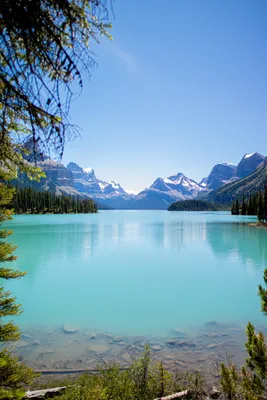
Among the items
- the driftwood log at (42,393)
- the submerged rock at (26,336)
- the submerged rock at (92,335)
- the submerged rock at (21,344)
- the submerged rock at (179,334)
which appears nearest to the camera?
the driftwood log at (42,393)

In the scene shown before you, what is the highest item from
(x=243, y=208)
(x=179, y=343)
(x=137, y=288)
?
(x=243, y=208)

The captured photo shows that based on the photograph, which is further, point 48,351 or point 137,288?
point 137,288

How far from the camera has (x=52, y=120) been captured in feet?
13.1

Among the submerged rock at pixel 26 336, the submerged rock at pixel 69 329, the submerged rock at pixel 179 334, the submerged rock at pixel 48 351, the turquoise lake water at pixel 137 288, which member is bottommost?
the turquoise lake water at pixel 137 288

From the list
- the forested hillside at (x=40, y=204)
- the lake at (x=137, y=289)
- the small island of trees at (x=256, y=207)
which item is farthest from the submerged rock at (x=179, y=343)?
the forested hillside at (x=40, y=204)

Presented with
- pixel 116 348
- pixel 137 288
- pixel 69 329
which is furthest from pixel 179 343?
pixel 137 288

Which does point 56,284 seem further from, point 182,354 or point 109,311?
point 182,354

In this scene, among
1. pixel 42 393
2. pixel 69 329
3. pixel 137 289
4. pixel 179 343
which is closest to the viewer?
pixel 42 393

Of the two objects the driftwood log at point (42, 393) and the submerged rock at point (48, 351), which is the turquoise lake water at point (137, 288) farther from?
the driftwood log at point (42, 393)

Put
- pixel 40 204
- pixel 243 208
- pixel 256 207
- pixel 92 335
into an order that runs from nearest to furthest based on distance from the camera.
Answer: pixel 92 335 → pixel 256 207 → pixel 243 208 → pixel 40 204

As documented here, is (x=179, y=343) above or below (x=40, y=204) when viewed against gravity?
below

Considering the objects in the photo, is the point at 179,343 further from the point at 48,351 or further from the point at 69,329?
the point at 69,329

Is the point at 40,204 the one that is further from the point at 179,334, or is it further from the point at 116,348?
the point at 116,348

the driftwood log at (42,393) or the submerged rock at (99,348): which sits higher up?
the driftwood log at (42,393)
